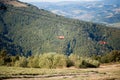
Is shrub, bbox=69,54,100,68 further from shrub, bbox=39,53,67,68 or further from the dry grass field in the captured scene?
the dry grass field

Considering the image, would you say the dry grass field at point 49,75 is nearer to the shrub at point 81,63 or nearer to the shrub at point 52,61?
the shrub at point 52,61

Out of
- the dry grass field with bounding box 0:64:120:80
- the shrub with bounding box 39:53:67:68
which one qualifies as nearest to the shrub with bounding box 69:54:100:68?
the shrub with bounding box 39:53:67:68

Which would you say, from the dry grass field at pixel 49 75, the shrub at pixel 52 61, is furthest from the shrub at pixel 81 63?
the dry grass field at pixel 49 75

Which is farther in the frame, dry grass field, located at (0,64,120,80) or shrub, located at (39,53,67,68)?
shrub, located at (39,53,67,68)

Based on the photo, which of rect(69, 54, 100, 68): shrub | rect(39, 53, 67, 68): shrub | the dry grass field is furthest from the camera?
rect(69, 54, 100, 68): shrub

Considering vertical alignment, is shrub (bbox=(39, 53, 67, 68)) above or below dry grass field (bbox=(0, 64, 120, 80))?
below

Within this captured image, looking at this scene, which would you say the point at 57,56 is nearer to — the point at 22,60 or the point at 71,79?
the point at 22,60

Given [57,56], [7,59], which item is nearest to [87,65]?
[57,56]

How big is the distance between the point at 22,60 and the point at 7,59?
21.0 m

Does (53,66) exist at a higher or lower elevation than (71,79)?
lower

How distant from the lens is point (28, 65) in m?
86.8

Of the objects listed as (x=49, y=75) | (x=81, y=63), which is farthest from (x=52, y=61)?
(x=49, y=75)

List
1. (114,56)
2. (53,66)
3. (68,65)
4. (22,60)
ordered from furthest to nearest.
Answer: (114,56) < (22,60) < (68,65) < (53,66)

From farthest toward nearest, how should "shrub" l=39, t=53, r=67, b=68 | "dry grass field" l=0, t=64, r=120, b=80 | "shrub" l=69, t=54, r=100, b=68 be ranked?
1. "shrub" l=69, t=54, r=100, b=68
2. "shrub" l=39, t=53, r=67, b=68
3. "dry grass field" l=0, t=64, r=120, b=80
